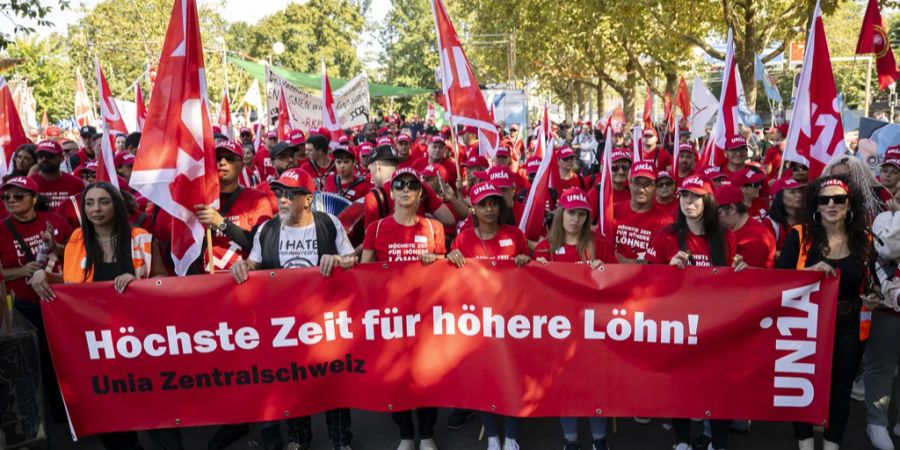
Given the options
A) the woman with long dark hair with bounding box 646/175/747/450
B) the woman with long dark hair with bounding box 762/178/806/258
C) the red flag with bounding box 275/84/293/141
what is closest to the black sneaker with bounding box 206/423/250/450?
the woman with long dark hair with bounding box 646/175/747/450

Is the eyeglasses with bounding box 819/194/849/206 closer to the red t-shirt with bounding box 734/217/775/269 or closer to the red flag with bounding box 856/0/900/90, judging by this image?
the red t-shirt with bounding box 734/217/775/269

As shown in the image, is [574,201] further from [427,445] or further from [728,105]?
[728,105]

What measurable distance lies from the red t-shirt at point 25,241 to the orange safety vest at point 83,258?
946mm

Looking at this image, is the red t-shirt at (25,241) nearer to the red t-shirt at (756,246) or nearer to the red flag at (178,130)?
the red flag at (178,130)

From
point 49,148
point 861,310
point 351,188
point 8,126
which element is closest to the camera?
point 861,310

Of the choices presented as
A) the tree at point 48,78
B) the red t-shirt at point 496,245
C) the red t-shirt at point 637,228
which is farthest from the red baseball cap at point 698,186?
the tree at point 48,78

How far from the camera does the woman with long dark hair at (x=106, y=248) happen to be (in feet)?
15.0

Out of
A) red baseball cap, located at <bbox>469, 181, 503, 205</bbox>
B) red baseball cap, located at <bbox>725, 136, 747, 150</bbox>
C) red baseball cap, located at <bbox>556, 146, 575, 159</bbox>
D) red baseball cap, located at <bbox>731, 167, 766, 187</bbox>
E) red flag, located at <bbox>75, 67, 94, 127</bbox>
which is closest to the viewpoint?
red baseball cap, located at <bbox>469, 181, 503, 205</bbox>

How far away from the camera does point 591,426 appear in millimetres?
4688

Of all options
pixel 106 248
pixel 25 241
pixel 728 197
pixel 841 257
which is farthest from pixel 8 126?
pixel 841 257

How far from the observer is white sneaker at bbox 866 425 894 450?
4.78 m

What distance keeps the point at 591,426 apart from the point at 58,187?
5.83 m

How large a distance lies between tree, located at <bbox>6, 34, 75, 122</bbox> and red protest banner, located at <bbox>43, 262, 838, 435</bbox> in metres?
38.1

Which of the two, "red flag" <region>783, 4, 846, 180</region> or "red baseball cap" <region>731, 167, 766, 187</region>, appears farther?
"red baseball cap" <region>731, 167, 766, 187</region>
